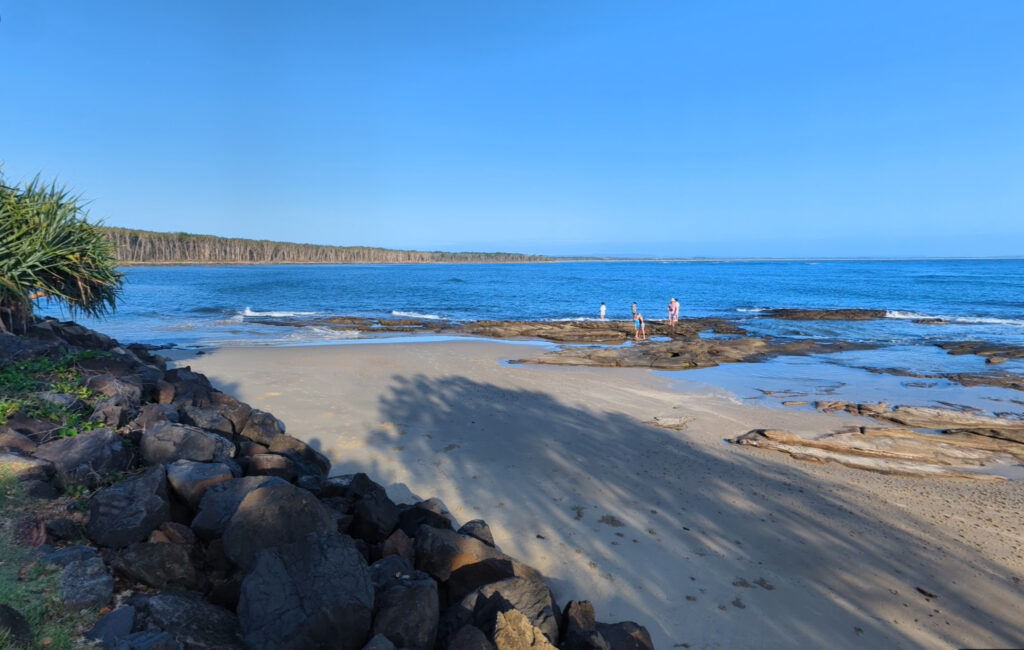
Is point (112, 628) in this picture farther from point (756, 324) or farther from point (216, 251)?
point (216, 251)

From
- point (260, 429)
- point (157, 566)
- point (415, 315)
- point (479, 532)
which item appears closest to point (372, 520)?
point (479, 532)

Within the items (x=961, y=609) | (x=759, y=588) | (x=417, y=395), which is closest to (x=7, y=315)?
(x=417, y=395)

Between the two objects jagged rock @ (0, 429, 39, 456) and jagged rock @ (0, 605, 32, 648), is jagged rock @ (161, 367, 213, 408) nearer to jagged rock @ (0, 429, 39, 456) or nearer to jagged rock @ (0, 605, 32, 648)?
jagged rock @ (0, 429, 39, 456)

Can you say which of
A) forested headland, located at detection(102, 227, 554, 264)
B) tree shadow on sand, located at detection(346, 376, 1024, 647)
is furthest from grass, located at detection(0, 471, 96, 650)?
forested headland, located at detection(102, 227, 554, 264)

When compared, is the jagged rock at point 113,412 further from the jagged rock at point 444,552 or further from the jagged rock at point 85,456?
the jagged rock at point 444,552

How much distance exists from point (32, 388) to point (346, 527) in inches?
189

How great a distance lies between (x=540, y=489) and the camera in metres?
7.05

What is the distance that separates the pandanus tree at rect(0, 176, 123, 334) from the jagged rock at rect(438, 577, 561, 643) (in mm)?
8483

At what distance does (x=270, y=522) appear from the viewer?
3889 mm

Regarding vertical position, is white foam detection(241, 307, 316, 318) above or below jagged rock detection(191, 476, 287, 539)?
below

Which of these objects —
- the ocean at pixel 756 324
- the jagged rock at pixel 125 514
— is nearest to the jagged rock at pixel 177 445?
the jagged rock at pixel 125 514

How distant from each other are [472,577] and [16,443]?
442cm

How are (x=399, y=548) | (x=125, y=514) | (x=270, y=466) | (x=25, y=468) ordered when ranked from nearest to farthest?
(x=125, y=514) → (x=399, y=548) → (x=25, y=468) → (x=270, y=466)

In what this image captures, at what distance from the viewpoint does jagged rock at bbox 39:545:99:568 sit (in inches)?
140
